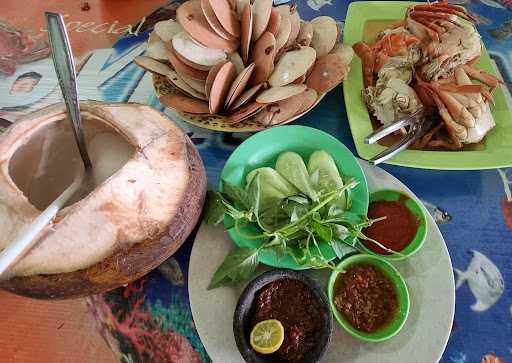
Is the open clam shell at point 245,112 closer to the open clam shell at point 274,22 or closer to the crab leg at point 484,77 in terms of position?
→ the open clam shell at point 274,22

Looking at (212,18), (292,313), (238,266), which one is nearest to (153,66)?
(212,18)

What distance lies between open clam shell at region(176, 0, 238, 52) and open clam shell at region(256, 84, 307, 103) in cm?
15

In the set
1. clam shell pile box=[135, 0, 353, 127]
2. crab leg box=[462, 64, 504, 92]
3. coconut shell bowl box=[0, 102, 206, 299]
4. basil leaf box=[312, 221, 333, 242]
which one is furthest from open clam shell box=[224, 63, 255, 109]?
crab leg box=[462, 64, 504, 92]

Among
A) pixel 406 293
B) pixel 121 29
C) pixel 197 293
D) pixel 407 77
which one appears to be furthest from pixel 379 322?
pixel 121 29

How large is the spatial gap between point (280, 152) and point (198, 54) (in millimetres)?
295

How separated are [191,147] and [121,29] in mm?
708

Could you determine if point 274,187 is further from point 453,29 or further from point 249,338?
point 453,29

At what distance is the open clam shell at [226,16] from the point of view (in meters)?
0.91

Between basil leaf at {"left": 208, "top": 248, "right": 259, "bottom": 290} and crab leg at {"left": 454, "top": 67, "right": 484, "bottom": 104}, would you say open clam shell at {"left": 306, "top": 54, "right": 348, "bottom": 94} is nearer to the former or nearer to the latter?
crab leg at {"left": 454, "top": 67, "right": 484, "bottom": 104}

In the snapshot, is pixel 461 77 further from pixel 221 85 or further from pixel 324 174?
pixel 221 85

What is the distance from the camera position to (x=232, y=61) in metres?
0.93

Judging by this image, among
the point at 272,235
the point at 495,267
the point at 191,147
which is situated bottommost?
the point at 495,267

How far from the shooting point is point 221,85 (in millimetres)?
875

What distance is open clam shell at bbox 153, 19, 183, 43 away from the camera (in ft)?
3.30
